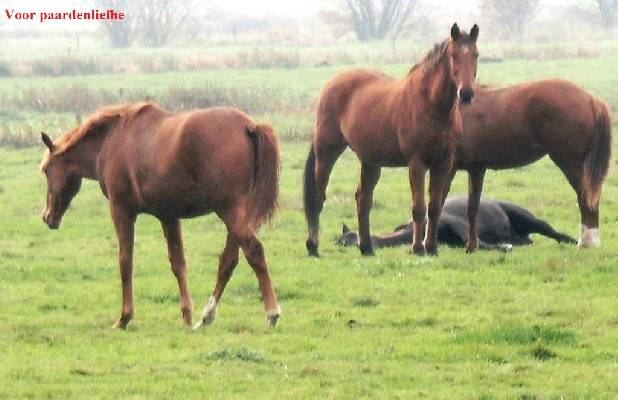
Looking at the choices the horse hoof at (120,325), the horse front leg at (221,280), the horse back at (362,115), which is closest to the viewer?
the horse front leg at (221,280)

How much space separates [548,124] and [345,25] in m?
58.8

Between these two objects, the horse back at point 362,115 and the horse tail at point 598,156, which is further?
the horse back at point 362,115

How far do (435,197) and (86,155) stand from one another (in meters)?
4.11

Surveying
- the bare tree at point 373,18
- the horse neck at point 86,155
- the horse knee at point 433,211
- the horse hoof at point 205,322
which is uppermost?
the horse neck at point 86,155

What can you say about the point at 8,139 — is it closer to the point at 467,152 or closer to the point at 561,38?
the point at 467,152

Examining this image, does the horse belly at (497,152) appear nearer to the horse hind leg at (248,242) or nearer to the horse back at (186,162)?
the horse back at (186,162)

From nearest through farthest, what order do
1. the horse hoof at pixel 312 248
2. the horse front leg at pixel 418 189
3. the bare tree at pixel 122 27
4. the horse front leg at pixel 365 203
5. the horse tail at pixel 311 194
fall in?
the horse front leg at pixel 418 189
the horse hoof at pixel 312 248
the horse front leg at pixel 365 203
the horse tail at pixel 311 194
the bare tree at pixel 122 27

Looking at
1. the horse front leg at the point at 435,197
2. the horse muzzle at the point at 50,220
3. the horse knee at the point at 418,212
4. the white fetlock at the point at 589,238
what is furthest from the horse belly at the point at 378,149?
the horse muzzle at the point at 50,220

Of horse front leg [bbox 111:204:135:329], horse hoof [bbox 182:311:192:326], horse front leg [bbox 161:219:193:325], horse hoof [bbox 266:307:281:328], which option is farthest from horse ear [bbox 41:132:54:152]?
horse hoof [bbox 266:307:281:328]

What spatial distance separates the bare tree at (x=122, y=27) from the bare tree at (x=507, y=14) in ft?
61.8

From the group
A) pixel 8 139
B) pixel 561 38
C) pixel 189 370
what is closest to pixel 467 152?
pixel 189 370

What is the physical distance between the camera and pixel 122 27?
69062 millimetres

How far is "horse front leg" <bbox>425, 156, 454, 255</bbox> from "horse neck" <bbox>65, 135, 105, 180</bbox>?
3.96 m

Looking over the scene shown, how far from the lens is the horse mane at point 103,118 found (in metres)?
10.5
